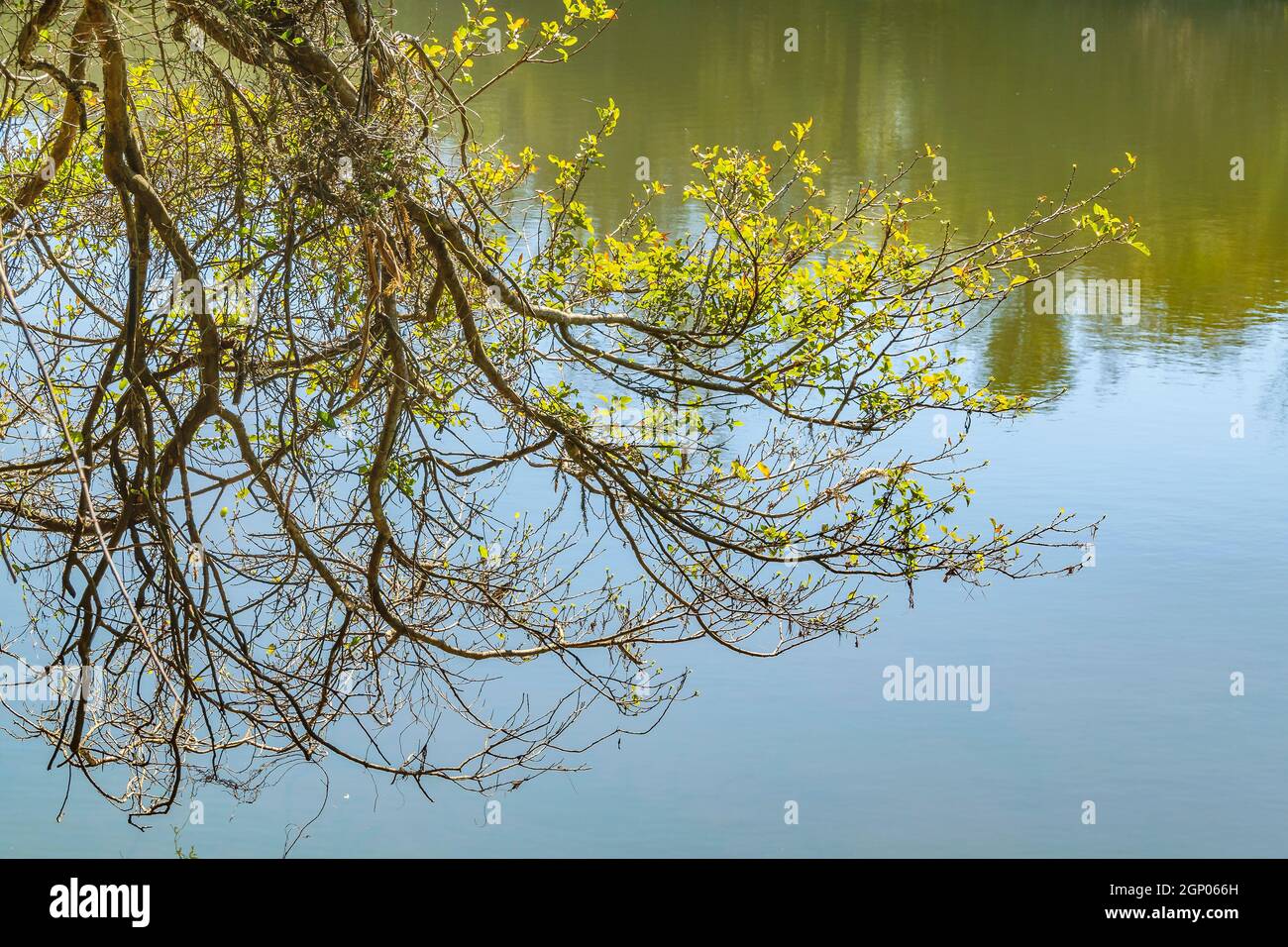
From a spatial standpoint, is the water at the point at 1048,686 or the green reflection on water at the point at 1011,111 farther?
the green reflection on water at the point at 1011,111

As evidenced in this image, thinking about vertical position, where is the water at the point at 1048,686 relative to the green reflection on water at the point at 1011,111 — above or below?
below

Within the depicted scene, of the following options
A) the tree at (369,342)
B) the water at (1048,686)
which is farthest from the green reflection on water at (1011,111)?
the tree at (369,342)

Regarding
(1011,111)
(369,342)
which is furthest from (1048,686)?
(1011,111)

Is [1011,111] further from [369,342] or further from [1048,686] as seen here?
[369,342]

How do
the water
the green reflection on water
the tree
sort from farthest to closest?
the green reflection on water
the water
the tree

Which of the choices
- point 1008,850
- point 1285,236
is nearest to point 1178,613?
point 1008,850

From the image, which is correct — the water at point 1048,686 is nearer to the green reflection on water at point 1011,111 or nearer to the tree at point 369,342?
the green reflection on water at point 1011,111

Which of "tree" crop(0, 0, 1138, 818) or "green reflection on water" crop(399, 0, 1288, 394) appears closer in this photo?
"tree" crop(0, 0, 1138, 818)

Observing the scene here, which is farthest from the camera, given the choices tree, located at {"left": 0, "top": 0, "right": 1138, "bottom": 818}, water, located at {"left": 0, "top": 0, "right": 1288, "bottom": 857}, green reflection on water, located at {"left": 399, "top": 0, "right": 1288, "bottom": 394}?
green reflection on water, located at {"left": 399, "top": 0, "right": 1288, "bottom": 394}

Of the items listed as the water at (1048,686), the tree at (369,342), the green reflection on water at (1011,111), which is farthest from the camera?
the green reflection on water at (1011,111)

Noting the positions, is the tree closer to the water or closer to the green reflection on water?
the water

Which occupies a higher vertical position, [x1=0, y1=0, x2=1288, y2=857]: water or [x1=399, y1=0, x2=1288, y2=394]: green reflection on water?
[x1=399, y1=0, x2=1288, y2=394]: green reflection on water

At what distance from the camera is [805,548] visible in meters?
5.39

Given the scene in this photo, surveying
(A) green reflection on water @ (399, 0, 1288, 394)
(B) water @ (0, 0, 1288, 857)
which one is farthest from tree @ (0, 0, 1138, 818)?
(A) green reflection on water @ (399, 0, 1288, 394)
